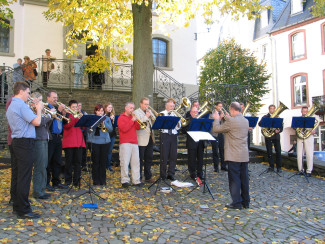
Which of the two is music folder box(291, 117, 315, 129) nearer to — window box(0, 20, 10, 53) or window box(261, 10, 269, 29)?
window box(0, 20, 10, 53)

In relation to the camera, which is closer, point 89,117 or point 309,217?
point 309,217

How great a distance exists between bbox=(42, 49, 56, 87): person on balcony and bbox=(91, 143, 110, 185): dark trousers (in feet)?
28.0

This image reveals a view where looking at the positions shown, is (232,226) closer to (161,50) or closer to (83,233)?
(83,233)

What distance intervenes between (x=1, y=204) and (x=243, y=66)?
20.1m

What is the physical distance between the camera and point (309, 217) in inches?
239

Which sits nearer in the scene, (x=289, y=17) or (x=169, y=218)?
(x=169, y=218)

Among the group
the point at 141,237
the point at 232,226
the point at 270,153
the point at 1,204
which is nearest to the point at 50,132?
the point at 1,204

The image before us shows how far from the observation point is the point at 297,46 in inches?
1115

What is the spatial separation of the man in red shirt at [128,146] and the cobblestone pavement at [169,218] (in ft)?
0.93

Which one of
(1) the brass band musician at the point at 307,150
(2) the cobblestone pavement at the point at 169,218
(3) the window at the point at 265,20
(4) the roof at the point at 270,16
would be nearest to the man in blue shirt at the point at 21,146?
(2) the cobblestone pavement at the point at 169,218

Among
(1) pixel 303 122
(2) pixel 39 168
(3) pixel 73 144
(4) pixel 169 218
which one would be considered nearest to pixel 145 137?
(3) pixel 73 144

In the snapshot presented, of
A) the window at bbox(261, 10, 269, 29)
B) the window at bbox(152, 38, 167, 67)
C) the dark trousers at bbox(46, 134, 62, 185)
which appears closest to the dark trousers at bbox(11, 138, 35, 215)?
the dark trousers at bbox(46, 134, 62, 185)

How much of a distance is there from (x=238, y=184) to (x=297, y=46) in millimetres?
25110

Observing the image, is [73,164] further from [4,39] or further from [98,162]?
[4,39]
